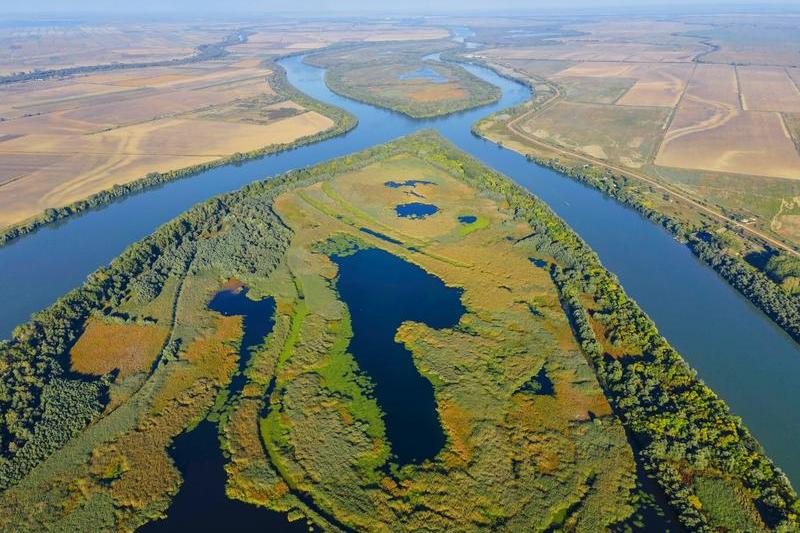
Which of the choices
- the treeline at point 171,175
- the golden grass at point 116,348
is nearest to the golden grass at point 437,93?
the treeline at point 171,175

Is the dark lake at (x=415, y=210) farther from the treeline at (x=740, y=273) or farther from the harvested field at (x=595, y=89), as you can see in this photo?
the harvested field at (x=595, y=89)

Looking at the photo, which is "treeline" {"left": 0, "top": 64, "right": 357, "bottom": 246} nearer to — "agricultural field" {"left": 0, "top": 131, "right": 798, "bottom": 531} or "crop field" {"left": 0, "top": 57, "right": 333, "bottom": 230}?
"crop field" {"left": 0, "top": 57, "right": 333, "bottom": 230}

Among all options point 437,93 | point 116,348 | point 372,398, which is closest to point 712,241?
point 372,398

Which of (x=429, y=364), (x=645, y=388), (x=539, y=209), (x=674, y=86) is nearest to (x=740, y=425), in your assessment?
(x=645, y=388)

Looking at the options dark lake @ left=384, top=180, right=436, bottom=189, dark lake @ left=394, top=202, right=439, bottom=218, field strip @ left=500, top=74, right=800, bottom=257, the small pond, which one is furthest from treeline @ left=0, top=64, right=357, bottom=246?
the small pond

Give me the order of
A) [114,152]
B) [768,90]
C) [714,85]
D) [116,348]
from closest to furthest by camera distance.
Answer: [116,348]
[114,152]
[768,90]
[714,85]

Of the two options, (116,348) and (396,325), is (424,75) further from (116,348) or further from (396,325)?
(116,348)
